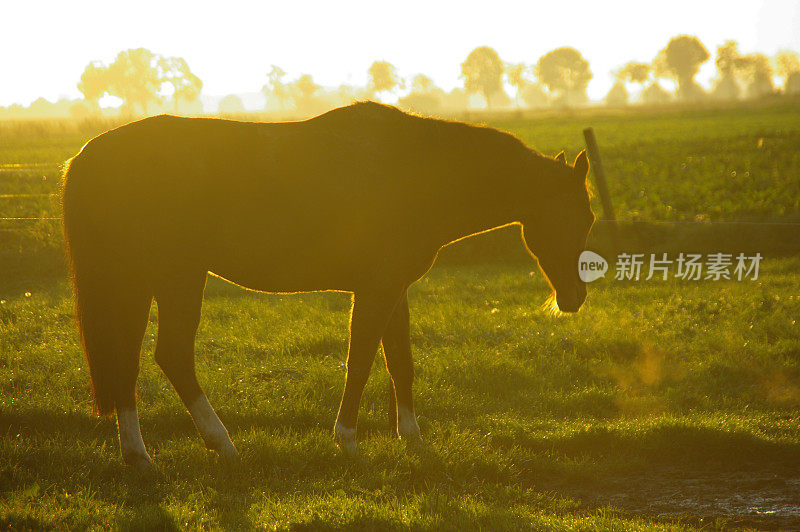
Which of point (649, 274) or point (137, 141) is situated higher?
point (137, 141)

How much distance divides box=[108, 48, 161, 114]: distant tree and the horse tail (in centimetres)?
11036

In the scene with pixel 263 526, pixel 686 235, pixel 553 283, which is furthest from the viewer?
pixel 686 235

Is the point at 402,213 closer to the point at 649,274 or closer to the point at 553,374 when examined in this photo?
the point at 553,374

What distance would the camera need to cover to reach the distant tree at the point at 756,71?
172 meters

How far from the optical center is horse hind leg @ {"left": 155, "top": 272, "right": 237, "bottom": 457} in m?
5.20

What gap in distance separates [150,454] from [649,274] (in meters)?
8.98

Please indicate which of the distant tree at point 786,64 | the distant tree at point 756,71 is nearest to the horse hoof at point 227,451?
the distant tree at point 756,71

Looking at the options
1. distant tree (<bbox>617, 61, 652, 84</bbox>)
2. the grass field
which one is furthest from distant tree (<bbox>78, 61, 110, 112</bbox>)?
distant tree (<bbox>617, 61, 652, 84</bbox>)

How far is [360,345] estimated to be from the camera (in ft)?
18.2

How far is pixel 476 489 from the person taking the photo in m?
5.09

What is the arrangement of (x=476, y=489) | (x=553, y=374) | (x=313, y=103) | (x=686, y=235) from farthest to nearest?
(x=313, y=103) → (x=686, y=235) → (x=553, y=374) → (x=476, y=489)

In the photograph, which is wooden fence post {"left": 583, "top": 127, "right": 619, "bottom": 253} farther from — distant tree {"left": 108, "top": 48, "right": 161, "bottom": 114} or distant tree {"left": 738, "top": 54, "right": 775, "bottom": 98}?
distant tree {"left": 738, "top": 54, "right": 775, "bottom": 98}

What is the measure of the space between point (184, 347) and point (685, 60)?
182255 mm

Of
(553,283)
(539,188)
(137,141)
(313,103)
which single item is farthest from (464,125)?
(313,103)
